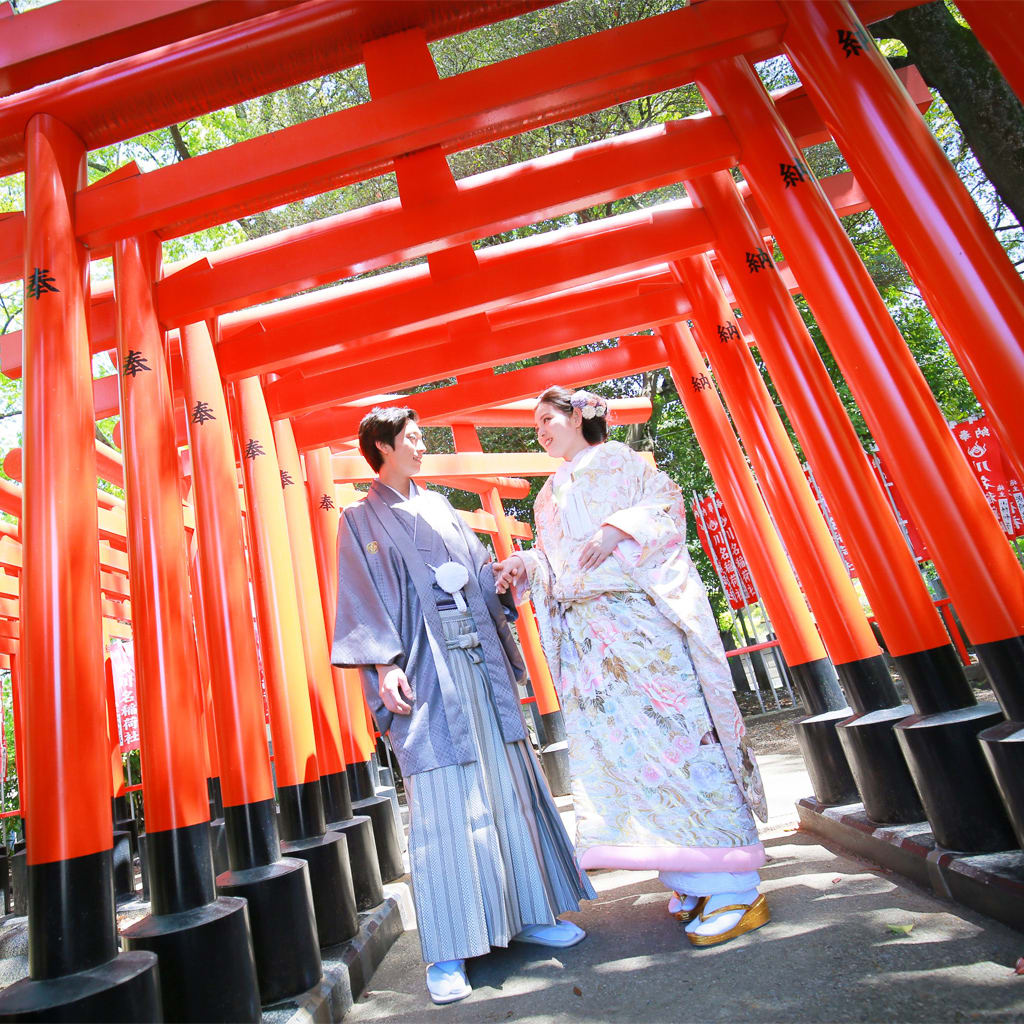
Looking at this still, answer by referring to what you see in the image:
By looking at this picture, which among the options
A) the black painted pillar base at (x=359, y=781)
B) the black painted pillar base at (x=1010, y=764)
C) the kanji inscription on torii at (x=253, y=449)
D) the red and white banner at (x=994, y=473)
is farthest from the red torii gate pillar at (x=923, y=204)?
the red and white banner at (x=994, y=473)

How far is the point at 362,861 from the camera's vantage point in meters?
3.96

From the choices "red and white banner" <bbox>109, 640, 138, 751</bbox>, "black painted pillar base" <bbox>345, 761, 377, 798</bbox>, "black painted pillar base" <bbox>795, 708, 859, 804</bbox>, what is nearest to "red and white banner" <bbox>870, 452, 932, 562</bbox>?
"black painted pillar base" <bbox>795, 708, 859, 804</bbox>

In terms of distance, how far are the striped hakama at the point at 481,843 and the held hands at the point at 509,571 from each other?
22cm

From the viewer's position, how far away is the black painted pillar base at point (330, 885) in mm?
3240

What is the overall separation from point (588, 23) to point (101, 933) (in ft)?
31.6

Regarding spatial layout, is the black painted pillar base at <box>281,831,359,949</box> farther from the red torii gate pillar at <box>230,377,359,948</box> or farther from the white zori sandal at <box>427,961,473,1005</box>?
the white zori sandal at <box>427,961,473,1005</box>

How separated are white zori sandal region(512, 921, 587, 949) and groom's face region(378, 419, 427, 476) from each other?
2048 mm

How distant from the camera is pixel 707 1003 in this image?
7.20 ft

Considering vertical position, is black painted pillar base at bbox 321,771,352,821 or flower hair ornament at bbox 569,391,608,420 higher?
flower hair ornament at bbox 569,391,608,420

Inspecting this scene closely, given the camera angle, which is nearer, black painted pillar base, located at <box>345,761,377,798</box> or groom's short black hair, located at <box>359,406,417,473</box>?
groom's short black hair, located at <box>359,406,417,473</box>

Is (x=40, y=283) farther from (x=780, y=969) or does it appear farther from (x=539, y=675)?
(x=539, y=675)

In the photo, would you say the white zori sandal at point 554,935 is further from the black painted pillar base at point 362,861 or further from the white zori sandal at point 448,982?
the black painted pillar base at point 362,861

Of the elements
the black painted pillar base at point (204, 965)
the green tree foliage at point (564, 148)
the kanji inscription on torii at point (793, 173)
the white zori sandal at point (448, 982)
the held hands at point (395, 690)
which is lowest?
the white zori sandal at point (448, 982)

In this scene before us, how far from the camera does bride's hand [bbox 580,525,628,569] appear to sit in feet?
10.00
